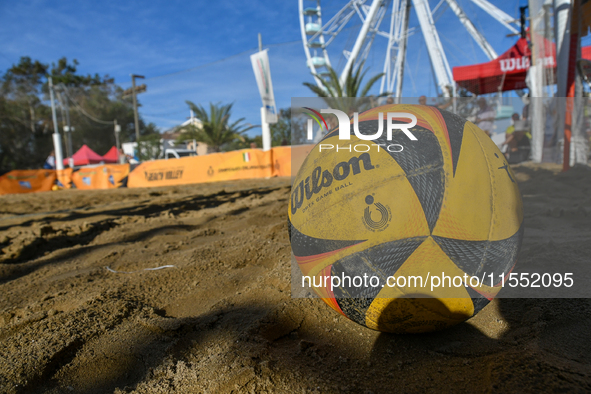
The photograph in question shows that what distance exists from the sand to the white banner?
13.8 metres

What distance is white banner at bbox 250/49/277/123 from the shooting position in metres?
16.0

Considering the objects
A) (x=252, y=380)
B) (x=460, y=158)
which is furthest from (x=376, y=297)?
(x=460, y=158)

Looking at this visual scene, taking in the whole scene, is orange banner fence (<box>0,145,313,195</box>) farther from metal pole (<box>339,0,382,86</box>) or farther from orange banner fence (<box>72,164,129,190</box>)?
metal pole (<box>339,0,382,86</box>)

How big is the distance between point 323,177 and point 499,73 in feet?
52.6

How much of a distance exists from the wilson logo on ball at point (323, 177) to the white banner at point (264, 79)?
589 inches

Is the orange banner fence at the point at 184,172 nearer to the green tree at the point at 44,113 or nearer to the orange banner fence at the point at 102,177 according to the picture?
the orange banner fence at the point at 102,177

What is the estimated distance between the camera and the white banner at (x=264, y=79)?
631 inches

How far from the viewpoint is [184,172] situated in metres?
14.2

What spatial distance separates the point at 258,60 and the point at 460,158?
1592 centimetres

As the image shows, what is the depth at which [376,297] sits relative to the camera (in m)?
1.59

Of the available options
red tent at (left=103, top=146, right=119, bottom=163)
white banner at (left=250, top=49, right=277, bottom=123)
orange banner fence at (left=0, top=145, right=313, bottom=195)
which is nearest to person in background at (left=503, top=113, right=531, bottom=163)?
orange banner fence at (left=0, top=145, right=313, bottom=195)

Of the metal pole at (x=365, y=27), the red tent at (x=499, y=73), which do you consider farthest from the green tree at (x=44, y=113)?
the red tent at (x=499, y=73)

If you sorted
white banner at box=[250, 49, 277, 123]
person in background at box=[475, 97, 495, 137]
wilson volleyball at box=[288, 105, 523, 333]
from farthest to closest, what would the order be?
white banner at box=[250, 49, 277, 123] < person in background at box=[475, 97, 495, 137] < wilson volleyball at box=[288, 105, 523, 333]

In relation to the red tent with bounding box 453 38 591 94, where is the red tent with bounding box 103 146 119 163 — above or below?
below
